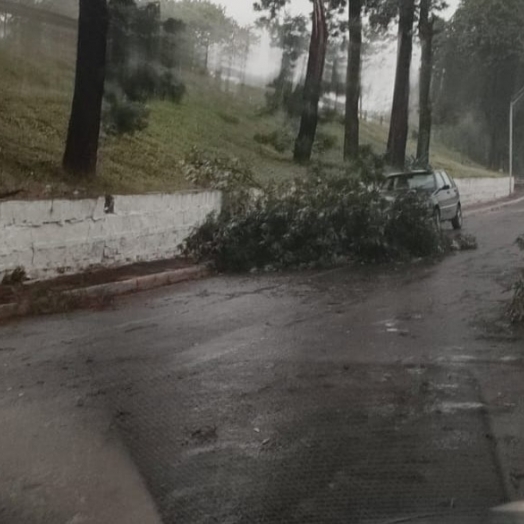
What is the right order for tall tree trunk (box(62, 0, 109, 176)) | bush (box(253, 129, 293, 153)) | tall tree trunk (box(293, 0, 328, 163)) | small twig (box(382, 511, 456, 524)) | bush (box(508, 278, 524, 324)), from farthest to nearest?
bush (box(253, 129, 293, 153)) < tall tree trunk (box(293, 0, 328, 163)) < tall tree trunk (box(62, 0, 109, 176)) < bush (box(508, 278, 524, 324)) < small twig (box(382, 511, 456, 524))

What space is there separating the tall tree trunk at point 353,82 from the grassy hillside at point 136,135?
0.19 metres

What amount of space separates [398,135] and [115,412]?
42.0ft

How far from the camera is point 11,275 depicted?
40.4ft

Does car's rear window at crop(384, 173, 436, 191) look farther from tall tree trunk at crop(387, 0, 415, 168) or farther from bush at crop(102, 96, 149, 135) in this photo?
bush at crop(102, 96, 149, 135)

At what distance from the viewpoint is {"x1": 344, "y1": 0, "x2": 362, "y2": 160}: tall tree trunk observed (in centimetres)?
1612

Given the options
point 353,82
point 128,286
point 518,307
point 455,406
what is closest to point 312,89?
point 353,82

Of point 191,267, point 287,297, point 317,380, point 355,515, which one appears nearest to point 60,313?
point 287,297

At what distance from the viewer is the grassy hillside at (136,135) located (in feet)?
51.2

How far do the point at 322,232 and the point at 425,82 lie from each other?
15.5 ft

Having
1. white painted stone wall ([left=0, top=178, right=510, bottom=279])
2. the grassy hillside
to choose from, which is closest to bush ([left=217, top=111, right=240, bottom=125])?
the grassy hillside

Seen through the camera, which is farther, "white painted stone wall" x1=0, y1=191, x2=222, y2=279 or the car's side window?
the car's side window

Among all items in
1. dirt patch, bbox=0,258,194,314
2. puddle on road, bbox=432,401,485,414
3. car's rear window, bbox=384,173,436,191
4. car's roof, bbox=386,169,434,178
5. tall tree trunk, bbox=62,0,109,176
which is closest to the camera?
puddle on road, bbox=432,401,485,414

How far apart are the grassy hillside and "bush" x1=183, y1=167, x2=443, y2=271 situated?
5.31 feet

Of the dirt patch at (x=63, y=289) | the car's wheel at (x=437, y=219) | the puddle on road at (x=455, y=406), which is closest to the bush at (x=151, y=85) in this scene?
the dirt patch at (x=63, y=289)
